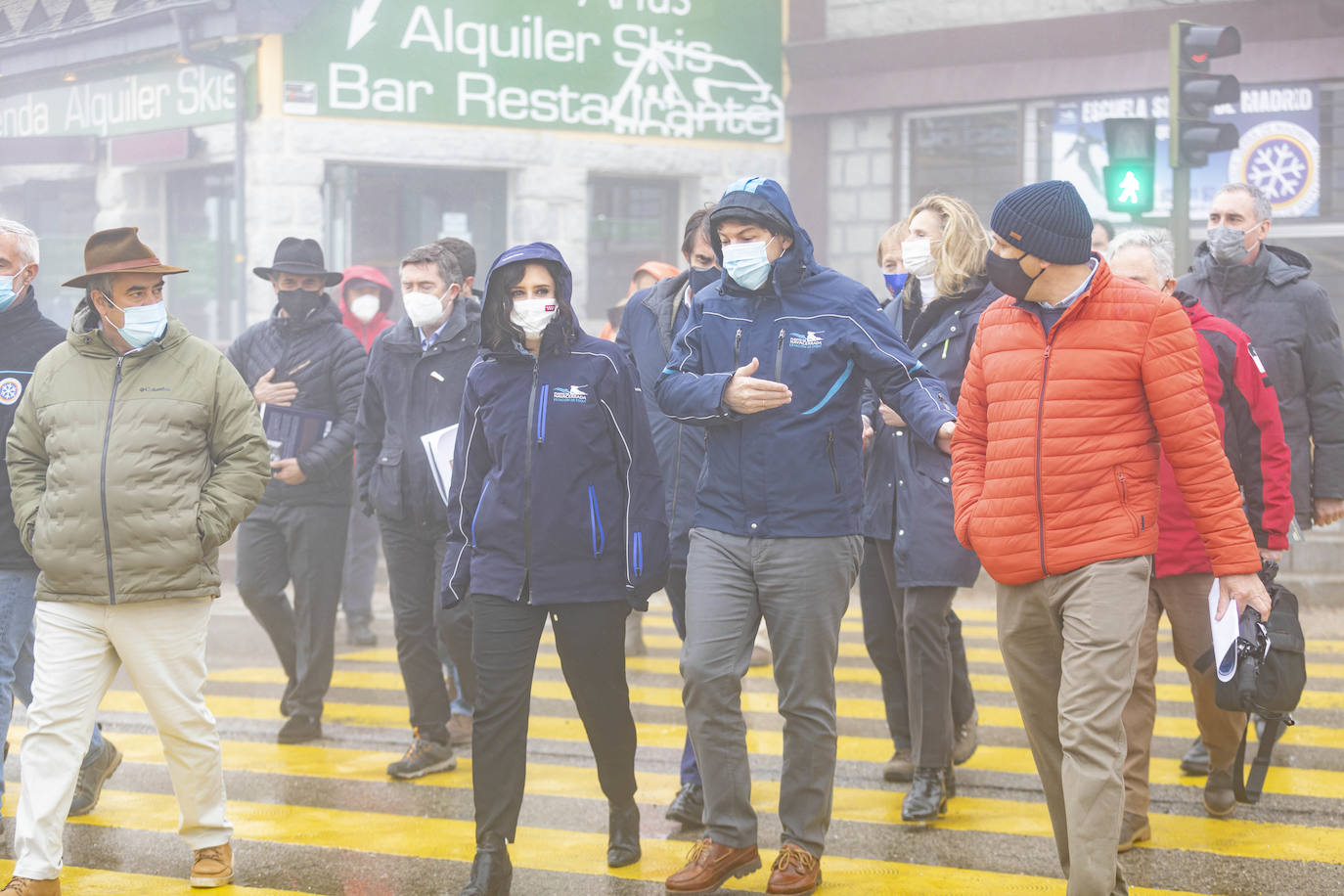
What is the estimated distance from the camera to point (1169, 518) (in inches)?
234

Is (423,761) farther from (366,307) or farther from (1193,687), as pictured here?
(366,307)

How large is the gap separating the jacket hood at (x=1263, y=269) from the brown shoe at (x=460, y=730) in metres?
3.81

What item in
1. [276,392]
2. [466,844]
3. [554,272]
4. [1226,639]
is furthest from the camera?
[276,392]

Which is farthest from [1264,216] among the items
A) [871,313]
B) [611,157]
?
[611,157]

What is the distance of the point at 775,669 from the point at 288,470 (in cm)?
306

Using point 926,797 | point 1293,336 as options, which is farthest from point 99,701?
point 1293,336

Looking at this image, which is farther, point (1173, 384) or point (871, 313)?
point (871, 313)

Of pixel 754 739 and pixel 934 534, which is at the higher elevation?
pixel 934 534

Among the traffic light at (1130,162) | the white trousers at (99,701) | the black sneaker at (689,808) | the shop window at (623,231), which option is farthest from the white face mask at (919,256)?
the shop window at (623,231)

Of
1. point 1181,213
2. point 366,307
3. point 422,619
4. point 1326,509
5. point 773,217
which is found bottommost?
point 422,619

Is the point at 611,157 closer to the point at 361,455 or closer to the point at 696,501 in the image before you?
the point at 361,455

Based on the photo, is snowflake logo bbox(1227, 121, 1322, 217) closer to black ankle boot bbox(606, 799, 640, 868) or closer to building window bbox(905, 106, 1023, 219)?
building window bbox(905, 106, 1023, 219)

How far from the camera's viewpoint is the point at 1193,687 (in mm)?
6219

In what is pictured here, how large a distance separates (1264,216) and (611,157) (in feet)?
37.9
